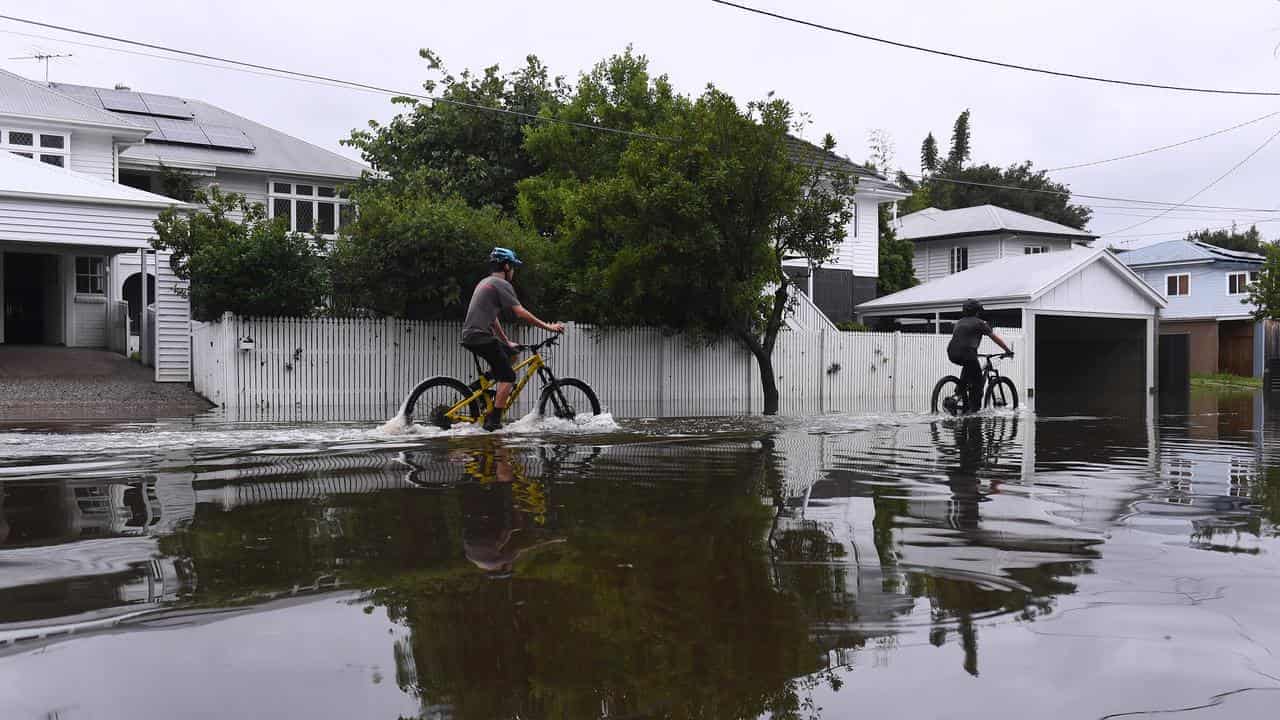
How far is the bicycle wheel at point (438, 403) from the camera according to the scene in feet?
42.3

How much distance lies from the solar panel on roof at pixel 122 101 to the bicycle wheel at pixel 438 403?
25.9 m

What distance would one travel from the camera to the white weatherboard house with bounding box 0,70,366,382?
70.5 feet

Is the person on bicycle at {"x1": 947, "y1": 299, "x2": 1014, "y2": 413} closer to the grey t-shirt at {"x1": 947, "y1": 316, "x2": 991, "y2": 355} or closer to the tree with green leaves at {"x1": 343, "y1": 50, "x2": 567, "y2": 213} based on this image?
the grey t-shirt at {"x1": 947, "y1": 316, "x2": 991, "y2": 355}

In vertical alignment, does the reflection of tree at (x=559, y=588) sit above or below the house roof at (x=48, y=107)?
below

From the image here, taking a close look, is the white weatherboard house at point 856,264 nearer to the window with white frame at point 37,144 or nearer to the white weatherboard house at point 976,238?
the white weatherboard house at point 976,238

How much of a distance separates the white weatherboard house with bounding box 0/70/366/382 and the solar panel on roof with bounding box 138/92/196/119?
37 mm

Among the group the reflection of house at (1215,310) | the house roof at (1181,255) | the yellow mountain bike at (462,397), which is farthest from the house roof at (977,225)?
the yellow mountain bike at (462,397)

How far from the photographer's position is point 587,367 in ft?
66.3

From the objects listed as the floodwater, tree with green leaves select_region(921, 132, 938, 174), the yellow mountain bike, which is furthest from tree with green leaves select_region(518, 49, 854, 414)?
tree with green leaves select_region(921, 132, 938, 174)

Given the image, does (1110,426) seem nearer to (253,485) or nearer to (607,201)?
(607,201)

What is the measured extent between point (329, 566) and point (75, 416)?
13.1 m

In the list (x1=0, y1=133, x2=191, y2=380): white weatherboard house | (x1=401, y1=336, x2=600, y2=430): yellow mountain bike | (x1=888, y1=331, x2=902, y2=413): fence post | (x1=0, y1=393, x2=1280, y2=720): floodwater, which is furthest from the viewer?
(x1=888, y1=331, x2=902, y2=413): fence post

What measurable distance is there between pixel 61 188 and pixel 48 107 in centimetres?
905

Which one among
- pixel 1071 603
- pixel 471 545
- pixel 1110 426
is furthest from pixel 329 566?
pixel 1110 426
